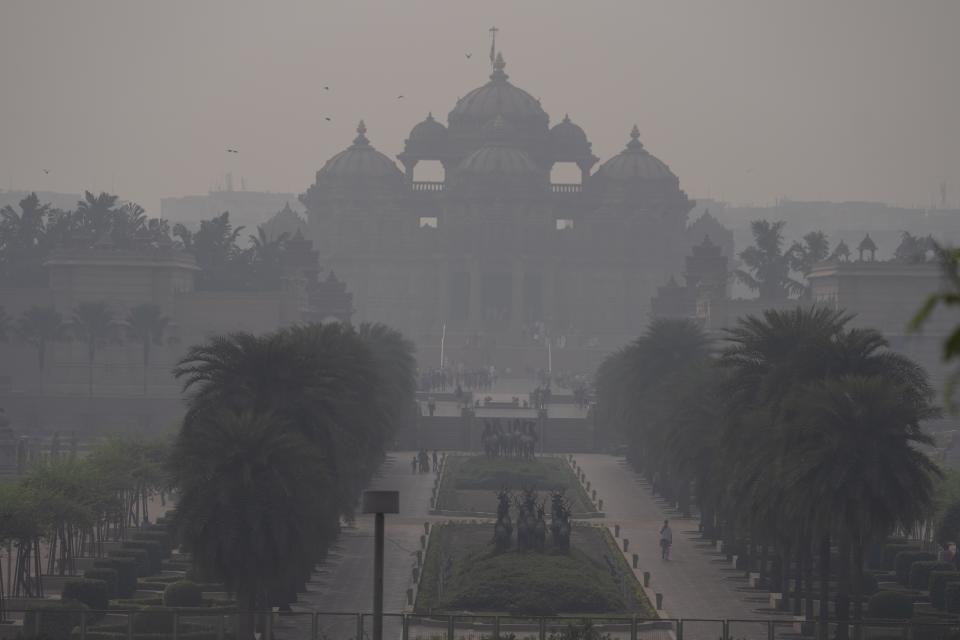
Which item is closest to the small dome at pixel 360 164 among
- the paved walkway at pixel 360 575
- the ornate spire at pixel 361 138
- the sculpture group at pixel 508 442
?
the ornate spire at pixel 361 138

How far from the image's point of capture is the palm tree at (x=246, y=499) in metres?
38.0

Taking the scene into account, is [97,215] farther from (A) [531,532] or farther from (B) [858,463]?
(B) [858,463]

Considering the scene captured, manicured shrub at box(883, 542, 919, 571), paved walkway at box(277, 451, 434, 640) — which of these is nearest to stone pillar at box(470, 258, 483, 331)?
paved walkway at box(277, 451, 434, 640)

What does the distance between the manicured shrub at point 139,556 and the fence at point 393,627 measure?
5046 mm

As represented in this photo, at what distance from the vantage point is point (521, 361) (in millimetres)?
138375

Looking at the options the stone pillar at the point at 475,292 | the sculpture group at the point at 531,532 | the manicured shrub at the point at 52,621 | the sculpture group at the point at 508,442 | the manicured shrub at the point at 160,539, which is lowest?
the manicured shrub at the point at 52,621

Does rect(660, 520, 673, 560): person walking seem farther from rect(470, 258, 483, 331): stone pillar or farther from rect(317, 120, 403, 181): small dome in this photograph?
rect(317, 120, 403, 181): small dome

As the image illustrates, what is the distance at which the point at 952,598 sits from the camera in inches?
1667

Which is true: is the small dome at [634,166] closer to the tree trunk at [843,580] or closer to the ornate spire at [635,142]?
the ornate spire at [635,142]

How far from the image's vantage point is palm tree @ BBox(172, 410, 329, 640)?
3803 cm

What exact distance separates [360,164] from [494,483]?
10109 cm

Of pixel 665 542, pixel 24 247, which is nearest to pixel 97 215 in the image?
pixel 24 247

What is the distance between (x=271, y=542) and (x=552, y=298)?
12329cm

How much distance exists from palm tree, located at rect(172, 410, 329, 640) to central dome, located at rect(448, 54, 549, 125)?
138 m
